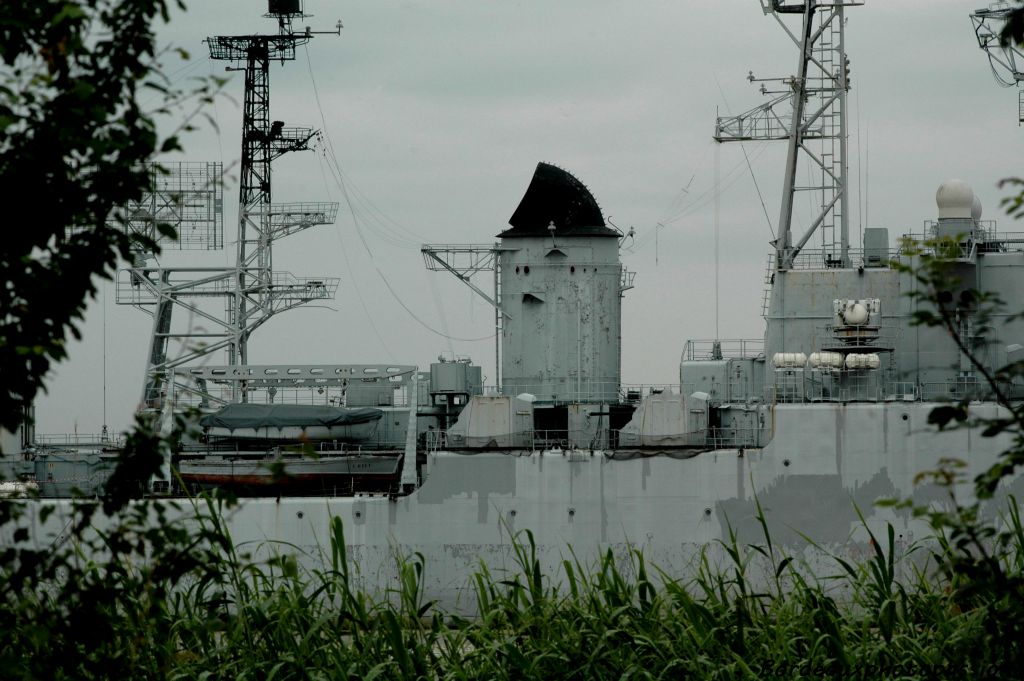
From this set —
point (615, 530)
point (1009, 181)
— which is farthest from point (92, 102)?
point (615, 530)

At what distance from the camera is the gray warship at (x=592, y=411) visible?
75.4 ft

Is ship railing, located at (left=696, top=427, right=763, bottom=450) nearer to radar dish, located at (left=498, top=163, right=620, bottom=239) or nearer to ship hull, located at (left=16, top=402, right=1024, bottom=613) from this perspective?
ship hull, located at (left=16, top=402, right=1024, bottom=613)

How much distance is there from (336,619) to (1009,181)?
259 inches

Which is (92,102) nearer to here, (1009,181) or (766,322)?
(1009,181)

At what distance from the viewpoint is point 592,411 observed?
25.6 m

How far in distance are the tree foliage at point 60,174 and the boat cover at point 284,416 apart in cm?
1962

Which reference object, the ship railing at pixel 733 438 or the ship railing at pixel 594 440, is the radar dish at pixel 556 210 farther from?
the ship railing at pixel 733 438

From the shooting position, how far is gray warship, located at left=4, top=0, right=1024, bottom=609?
23.0 metres

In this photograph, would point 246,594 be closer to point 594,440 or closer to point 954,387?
point 594,440

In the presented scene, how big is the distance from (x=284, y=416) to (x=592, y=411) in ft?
20.3

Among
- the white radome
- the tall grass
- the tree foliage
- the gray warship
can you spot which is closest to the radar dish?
the gray warship

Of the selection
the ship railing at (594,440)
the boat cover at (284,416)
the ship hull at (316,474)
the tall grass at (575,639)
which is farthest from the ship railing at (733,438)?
the tall grass at (575,639)

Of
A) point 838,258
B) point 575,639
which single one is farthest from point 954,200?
point 575,639

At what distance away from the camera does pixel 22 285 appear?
5707 mm
